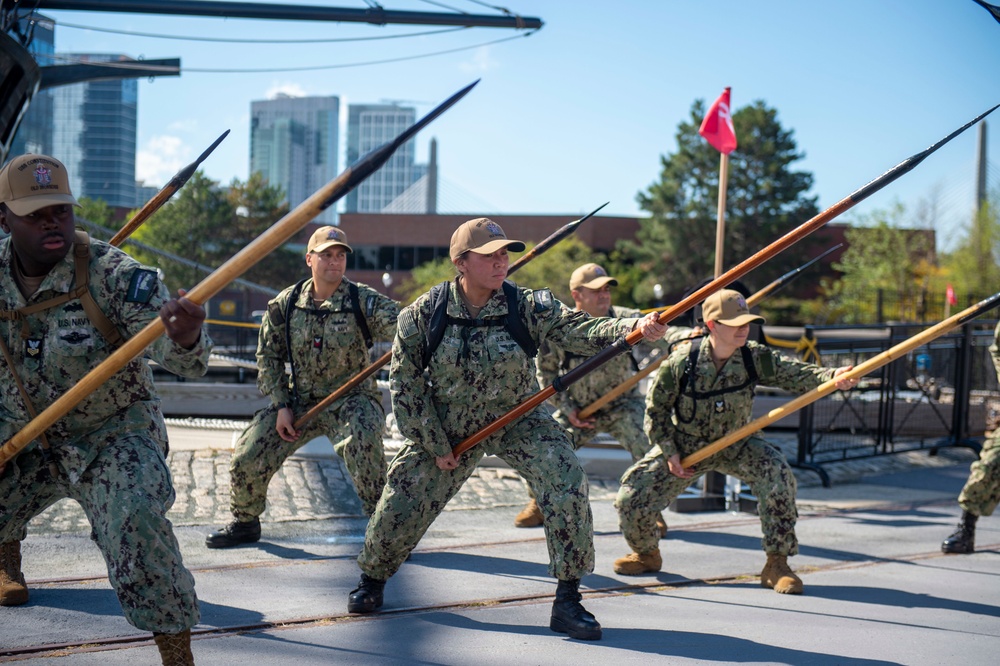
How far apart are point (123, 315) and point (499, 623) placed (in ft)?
8.06

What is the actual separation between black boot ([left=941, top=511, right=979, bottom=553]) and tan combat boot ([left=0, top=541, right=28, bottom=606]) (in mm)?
5968

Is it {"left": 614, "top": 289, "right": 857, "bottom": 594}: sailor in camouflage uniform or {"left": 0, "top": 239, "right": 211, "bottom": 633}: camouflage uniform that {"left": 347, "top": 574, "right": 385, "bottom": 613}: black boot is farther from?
{"left": 614, "top": 289, "right": 857, "bottom": 594}: sailor in camouflage uniform

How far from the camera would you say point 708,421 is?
6.45 meters

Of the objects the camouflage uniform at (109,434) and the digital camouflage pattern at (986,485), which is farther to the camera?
the digital camouflage pattern at (986,485)

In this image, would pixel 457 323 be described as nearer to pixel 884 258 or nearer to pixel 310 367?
pixel 310 367

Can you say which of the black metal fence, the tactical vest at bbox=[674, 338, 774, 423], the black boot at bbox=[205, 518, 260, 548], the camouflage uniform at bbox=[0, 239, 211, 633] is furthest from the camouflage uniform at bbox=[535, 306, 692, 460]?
the camouflage uniform at bbox=[0, 239, 211, 633]

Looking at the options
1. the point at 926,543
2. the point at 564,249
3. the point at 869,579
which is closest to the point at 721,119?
the point at 926,543

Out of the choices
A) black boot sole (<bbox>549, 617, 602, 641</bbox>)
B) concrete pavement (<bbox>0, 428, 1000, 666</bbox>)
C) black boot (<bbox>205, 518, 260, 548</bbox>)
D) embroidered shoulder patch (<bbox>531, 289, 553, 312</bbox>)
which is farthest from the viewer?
black boot (<bbox>205, 518, 260, 548</bbox>)

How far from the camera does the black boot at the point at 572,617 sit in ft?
16.6

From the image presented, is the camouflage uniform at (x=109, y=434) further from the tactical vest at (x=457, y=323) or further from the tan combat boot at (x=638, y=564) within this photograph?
the tan combat boot at (x=638, y=564)

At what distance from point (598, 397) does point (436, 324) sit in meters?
2.98

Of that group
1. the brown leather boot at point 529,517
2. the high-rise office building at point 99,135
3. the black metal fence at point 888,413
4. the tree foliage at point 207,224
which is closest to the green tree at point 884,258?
the tree foliage at point 207,224

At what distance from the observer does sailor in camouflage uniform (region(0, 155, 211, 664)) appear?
389 cm

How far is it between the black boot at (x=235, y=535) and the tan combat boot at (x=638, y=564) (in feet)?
7.77
